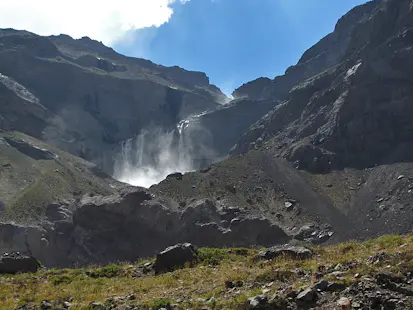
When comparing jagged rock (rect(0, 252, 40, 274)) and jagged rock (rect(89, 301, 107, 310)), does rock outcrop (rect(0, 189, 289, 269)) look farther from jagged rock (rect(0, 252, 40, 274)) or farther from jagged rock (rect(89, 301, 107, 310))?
jagged rock (rect(89, 301, 107, 310))

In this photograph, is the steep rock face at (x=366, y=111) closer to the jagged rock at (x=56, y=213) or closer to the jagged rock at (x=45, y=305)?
the jagged rock at (x=56, y=213)

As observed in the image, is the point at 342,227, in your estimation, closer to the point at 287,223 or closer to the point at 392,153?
the point at 287,223

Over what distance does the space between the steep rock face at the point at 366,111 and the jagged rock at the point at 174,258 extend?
125 meters

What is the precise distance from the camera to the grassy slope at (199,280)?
531 inches

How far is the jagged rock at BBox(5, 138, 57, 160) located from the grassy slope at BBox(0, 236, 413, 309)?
161 metres

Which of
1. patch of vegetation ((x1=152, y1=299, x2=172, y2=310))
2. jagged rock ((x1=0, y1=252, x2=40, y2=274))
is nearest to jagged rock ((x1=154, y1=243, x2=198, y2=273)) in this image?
patch of vegetation ((x1=152, y1=299, x2=172, y2=310))

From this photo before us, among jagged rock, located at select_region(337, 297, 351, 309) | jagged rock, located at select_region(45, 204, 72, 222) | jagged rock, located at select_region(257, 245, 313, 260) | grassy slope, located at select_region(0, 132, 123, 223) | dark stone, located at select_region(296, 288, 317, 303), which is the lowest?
jagged rock, located at select_region(337, 297, 351, 309)

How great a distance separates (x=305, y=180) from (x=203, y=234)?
1540 inches

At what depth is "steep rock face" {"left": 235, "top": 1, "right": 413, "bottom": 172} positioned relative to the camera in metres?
149

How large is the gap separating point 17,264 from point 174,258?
10319 mm

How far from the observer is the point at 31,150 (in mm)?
179000

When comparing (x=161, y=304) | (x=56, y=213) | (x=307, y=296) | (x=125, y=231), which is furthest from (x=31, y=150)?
(x=307, y=296)

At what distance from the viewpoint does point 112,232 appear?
13038 cm

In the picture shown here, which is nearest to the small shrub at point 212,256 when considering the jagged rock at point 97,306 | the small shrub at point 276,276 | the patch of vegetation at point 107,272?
the patch of vegetation at point 107,272
